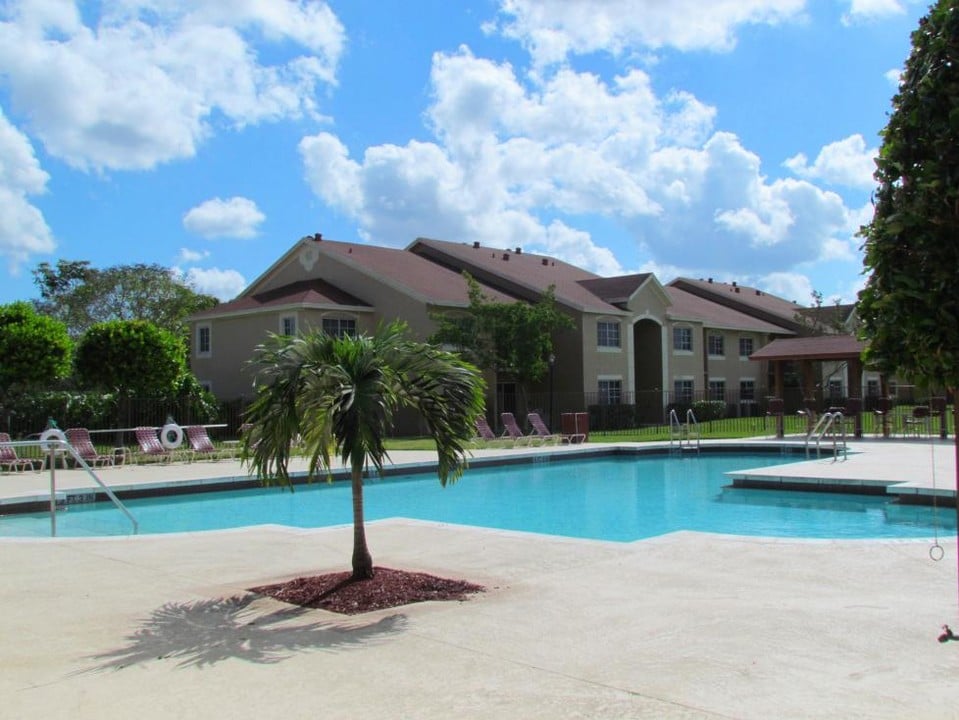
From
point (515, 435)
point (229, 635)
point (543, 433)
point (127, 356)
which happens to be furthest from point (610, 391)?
point (229, 635)

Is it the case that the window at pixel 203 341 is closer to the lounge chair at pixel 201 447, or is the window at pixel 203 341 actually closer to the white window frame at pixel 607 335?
the lounge chair at pixel 201 447

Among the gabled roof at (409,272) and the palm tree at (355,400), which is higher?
the gabled roof at (409,272)

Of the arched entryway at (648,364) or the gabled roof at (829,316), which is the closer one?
the arched entryway at (648,364)

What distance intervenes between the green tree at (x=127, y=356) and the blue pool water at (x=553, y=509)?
11.4 metres

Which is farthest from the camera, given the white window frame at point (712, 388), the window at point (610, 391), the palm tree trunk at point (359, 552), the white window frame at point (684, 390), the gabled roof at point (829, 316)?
the gabled roof at point (829, 316)

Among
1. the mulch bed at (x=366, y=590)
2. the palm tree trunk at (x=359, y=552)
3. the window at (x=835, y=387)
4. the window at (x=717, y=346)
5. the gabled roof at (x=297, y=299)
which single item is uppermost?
the gabled roof at (x=297, y=299)

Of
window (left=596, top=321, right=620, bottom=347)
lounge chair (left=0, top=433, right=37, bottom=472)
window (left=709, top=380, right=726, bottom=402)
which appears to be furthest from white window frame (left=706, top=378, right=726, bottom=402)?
lounge chair (left=0, top=433, right=37, bottom=472)

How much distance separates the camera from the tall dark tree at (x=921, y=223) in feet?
14.3

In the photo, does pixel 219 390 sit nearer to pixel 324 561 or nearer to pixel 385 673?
pixel 324 561

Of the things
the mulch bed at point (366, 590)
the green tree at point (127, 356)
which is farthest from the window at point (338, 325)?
the mulch bed at point (366, 590)

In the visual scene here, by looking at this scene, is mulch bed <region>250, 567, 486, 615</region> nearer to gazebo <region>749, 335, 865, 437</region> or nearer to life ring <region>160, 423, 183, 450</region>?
life ring <region>160, 423, 183, 450</region>

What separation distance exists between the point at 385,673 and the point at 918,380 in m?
3.27

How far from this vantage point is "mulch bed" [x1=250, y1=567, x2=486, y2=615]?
270 inches

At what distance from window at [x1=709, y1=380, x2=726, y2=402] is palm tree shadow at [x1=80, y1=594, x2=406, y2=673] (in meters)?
39.3
